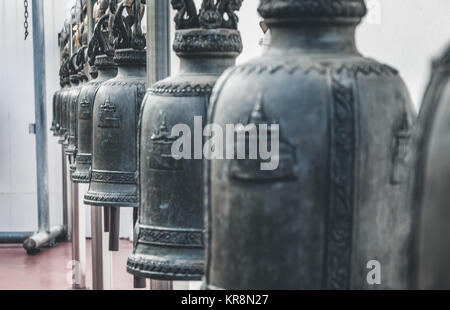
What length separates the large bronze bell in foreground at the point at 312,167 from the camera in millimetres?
1161

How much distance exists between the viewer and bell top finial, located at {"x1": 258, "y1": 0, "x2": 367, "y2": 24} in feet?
4.07

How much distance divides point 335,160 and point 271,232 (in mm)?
126

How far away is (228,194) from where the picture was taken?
1.22 meters

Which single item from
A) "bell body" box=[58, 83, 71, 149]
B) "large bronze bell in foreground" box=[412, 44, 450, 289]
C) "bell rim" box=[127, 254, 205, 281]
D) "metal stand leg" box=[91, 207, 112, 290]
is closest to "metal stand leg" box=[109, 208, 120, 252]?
"bell rim" box=[127, 254, 205, 281]

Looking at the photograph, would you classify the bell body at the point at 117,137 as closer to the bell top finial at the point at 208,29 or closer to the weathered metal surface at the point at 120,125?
the weathered metal surface at the point at 120,125

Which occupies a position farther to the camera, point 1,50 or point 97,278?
point 1,50

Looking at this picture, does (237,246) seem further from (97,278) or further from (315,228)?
(97,278)

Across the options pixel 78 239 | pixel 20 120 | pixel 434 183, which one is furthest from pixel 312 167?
pixel 20 120

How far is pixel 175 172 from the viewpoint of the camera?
1746 millimetres

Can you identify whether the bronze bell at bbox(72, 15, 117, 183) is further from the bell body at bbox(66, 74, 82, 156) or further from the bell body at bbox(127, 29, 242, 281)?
the bell body at bbox(127, 29, 242, 281)

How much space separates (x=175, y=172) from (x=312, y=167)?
0.63 m

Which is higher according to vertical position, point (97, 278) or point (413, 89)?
point (413, 89)

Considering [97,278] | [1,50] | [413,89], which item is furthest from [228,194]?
[1,50]

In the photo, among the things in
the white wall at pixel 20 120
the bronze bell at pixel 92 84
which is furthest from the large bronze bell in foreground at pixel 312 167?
the white wall at pixel 20 120
